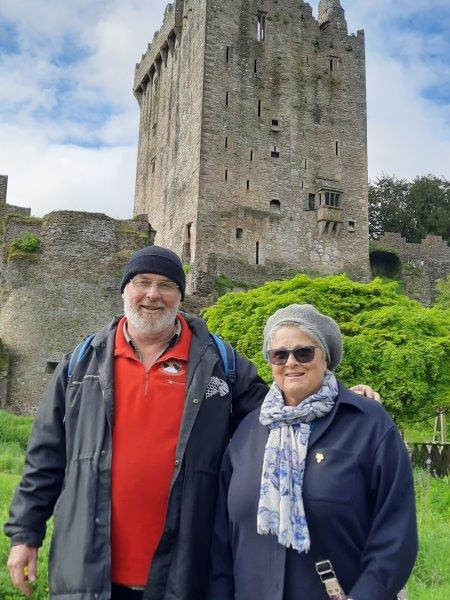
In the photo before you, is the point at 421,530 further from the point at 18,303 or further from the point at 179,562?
the point at 18,303

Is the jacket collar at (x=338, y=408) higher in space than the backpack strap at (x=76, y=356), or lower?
lower

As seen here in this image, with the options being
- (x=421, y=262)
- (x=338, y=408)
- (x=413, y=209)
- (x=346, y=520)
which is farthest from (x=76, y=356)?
(x=413, y=209)

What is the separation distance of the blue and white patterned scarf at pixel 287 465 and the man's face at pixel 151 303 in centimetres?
87

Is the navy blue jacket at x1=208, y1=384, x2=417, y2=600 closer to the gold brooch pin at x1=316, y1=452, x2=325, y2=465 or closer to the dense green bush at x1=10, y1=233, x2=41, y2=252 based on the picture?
the gold brooch pin at x1=316, y1=452, x2=325, y2=465

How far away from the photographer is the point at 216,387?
3760 mm

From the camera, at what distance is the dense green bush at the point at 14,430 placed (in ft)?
46.5

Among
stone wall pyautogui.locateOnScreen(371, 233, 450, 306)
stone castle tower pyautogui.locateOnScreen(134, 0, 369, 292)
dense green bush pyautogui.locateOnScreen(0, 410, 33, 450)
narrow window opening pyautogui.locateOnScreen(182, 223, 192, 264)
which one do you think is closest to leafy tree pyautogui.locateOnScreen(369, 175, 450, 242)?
stone wall pyautogui.locateOnScreen(371, 233, 450, 306)

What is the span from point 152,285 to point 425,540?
498 centimetres

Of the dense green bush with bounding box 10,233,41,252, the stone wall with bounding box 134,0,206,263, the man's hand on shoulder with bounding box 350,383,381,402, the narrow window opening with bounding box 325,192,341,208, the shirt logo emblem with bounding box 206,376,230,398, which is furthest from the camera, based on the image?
the narrow window opening with bounding box 325,192,341,208

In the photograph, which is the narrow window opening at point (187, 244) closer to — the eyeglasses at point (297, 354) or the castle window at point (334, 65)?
the castle window at point (334, 65)

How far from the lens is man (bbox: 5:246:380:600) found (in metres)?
3.42

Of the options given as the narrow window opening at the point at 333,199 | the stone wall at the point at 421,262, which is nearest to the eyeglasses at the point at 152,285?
the narrow window opening at the point at 333,199

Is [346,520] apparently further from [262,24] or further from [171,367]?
[262,24]

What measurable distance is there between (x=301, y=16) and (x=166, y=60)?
337 inches
